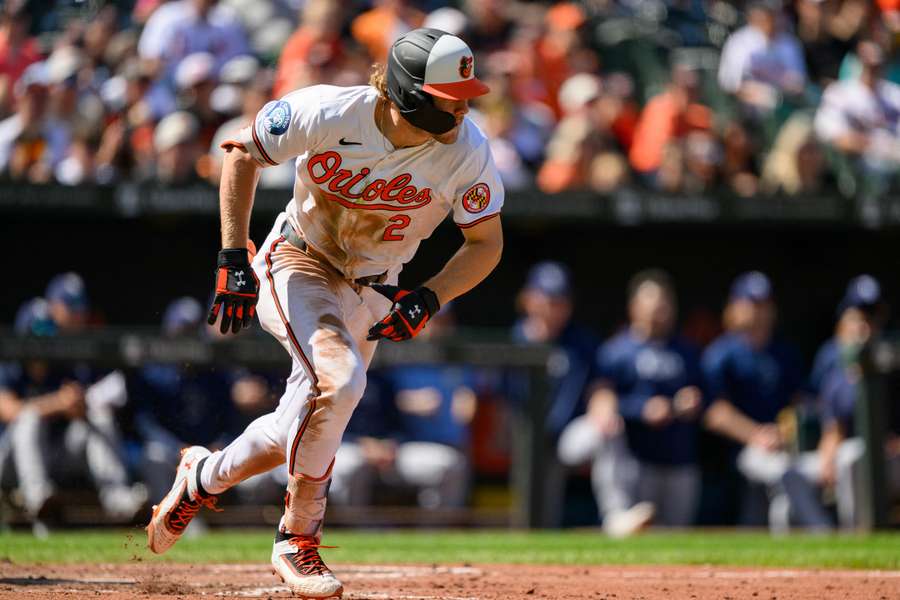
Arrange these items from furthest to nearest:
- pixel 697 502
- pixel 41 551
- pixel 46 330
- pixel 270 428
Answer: pixel 697 502, pixel 46 330, pixel 41 551, pixel 270 428

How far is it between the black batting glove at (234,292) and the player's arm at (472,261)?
64cm

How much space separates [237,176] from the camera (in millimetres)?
4793

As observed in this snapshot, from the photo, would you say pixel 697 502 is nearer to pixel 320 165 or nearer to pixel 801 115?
pixel 801 115

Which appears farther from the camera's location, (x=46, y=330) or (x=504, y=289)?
(x=504, y=289)

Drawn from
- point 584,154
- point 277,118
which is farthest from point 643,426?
point 277,118

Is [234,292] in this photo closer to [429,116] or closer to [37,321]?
[429,116]

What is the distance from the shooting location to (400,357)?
339 inches

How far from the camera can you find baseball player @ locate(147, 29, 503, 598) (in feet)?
15.0

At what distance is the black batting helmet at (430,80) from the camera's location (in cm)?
459

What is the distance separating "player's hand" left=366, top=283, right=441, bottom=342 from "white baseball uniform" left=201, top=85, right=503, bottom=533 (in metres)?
0.13

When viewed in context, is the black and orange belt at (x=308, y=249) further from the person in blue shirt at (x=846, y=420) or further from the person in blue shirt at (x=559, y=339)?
the person in blue shirt at (x=846, y=420)

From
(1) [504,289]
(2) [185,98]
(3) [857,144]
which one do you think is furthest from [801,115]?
(2) [185,98]

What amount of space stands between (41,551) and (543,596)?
112 inches

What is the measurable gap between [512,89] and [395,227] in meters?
5.79
